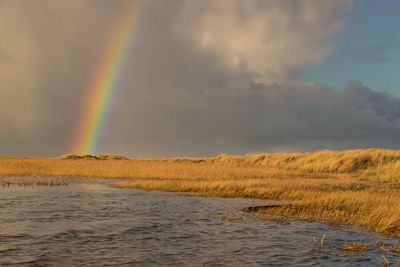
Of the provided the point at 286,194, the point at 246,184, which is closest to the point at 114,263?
the point at 286,194

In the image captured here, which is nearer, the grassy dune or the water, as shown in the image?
the water

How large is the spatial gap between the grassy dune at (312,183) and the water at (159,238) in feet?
Answer: 10.4

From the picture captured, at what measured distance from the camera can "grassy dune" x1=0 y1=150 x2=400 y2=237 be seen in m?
22.0

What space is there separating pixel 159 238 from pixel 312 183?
24018mm

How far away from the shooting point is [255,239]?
15.9 meters

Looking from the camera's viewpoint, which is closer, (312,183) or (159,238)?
(159,238)

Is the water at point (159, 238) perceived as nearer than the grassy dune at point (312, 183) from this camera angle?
Yes

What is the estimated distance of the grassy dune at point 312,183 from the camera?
22.0 metres

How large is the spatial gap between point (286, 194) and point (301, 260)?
17.4 m

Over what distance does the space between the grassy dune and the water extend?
3.17 m

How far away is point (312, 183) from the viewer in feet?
123

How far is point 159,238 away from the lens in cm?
1595

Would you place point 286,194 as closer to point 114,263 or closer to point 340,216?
point 340,216

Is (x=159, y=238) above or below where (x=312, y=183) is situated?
below
